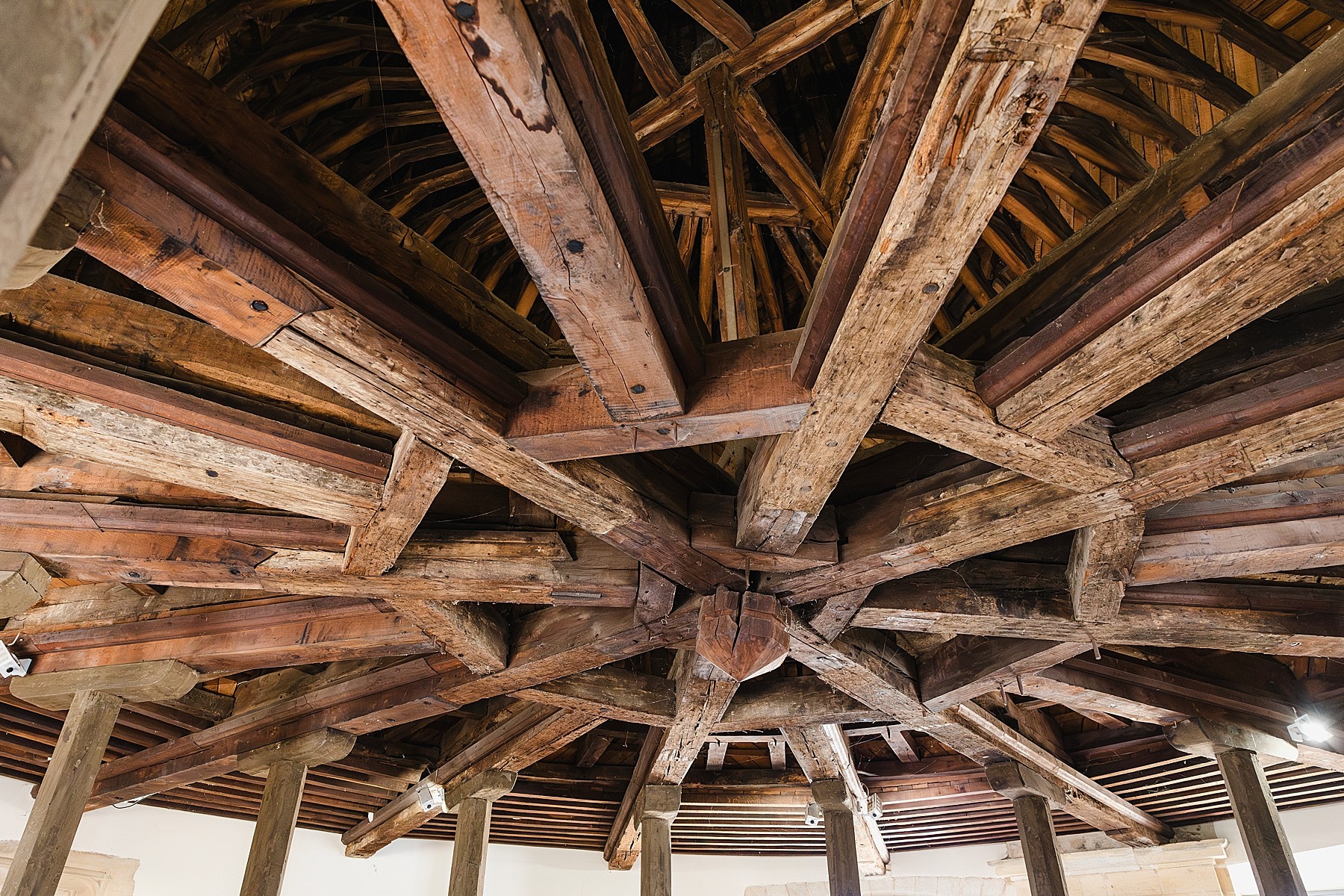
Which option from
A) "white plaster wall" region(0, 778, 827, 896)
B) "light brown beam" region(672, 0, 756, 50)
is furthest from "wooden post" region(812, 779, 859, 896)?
"light brown beam" region(672, 0, 756, 50)

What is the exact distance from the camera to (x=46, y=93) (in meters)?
0.49

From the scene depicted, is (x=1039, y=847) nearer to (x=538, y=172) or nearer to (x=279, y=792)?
(x=279, y=792)

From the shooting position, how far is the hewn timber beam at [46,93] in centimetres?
47

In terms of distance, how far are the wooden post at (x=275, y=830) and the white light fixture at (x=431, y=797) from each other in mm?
1087

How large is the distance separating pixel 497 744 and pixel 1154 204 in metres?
4.92

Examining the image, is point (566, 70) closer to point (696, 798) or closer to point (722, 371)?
point (722, 371)

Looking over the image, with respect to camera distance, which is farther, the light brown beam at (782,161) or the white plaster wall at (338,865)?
the white plaster wall at (338,865)

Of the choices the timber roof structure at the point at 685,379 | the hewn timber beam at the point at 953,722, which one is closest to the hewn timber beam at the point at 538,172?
the timber roof structure at the point at 685,379

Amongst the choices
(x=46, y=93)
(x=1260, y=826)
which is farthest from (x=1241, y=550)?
(x=46, y=93)

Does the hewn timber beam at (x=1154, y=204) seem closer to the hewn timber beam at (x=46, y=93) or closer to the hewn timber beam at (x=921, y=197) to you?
the hewn timber beam at (x=921, y=197)

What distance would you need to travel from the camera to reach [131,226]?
65.1 inches

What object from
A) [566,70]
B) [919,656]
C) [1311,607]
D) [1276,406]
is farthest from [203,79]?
[1311,607]

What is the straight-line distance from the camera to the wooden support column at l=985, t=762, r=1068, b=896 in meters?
5.19

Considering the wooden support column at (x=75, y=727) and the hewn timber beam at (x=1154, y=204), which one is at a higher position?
the hewn timber beam at (x=1154, y=204)
